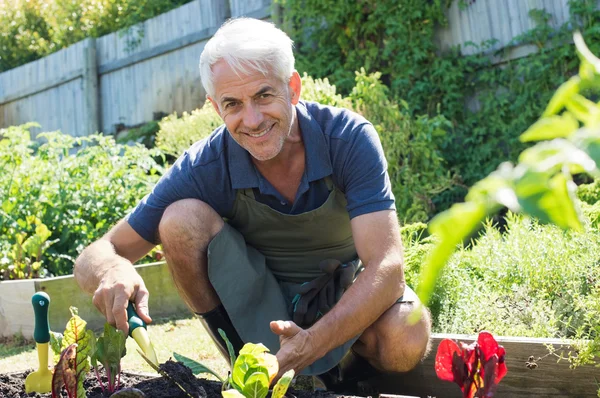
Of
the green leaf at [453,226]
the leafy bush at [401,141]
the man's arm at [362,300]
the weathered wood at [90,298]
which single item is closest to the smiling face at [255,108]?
the man's arm at [362,300]

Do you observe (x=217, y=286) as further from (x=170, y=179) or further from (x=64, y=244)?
(x=64, y=244)

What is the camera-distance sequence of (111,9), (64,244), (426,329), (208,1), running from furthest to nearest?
(111,9)
(208,1)
(64,244)
(426,329)

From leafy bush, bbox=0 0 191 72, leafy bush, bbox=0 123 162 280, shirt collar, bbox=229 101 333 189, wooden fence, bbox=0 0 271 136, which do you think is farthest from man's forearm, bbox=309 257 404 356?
leafy bush, bbox=0 0 191 72

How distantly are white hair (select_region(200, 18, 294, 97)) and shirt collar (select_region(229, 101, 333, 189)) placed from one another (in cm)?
18

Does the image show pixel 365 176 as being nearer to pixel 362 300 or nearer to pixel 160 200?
pixel 362 300

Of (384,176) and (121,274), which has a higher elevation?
(384,176)

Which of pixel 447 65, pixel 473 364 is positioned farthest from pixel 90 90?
pixel 473 364

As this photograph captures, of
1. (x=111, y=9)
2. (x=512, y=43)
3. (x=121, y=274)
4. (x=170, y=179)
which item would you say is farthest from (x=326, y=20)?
(x=111, y=9)

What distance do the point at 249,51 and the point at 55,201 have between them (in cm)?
291

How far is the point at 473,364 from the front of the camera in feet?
4.73

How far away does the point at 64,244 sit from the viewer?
484 cm

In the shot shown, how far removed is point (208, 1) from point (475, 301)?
6.50 metres

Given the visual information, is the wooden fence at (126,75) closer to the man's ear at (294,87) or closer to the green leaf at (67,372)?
the man's ear at (294,87)

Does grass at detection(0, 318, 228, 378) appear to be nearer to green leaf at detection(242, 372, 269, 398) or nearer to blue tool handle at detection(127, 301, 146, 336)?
blue tool handle at detection(127, 301, 146, 336)
